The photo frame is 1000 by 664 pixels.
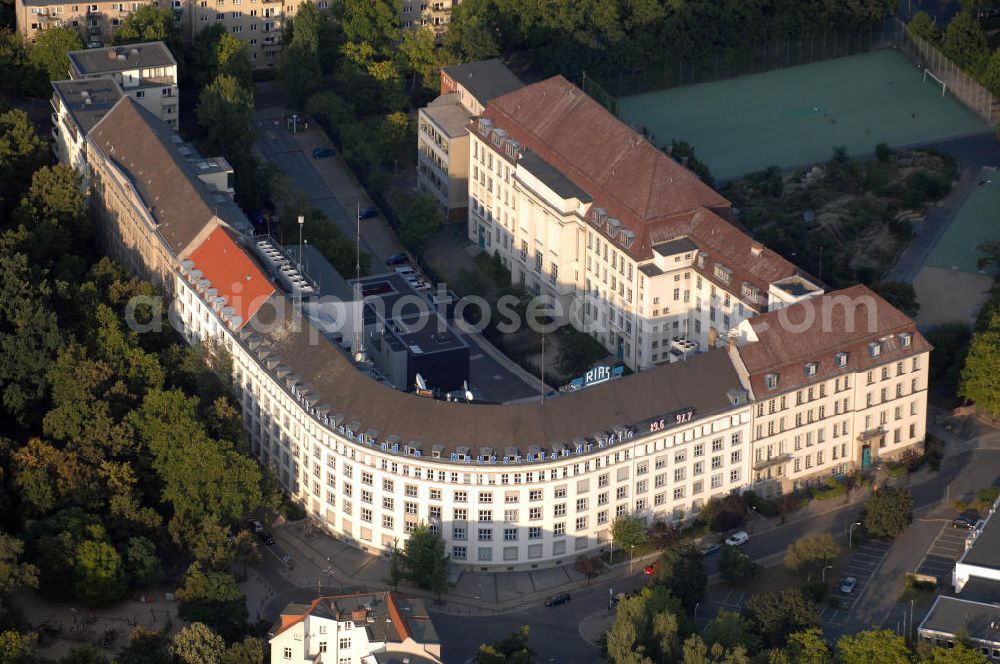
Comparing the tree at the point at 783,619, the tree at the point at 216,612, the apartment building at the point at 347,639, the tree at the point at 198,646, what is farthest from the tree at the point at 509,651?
the tree at the point at 198,646

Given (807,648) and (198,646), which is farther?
(807,648)

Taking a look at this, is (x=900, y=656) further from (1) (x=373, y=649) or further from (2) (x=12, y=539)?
(2) (x=12, y=539)

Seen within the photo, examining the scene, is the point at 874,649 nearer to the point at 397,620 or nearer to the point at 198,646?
the point at 397,620

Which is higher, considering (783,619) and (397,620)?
(397,620)

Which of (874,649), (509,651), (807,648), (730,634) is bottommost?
(509,651)

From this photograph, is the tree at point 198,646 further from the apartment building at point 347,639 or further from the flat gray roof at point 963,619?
the flat gray roof at point 963,619

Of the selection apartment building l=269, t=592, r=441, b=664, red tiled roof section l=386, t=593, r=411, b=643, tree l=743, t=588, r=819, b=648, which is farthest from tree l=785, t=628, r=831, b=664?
red tiled roof section l=386, t=593, r=411, b=643

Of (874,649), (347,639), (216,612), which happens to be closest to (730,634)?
(874,649)

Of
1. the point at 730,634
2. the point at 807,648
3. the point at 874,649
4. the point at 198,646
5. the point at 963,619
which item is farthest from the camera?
the point at 963,619
